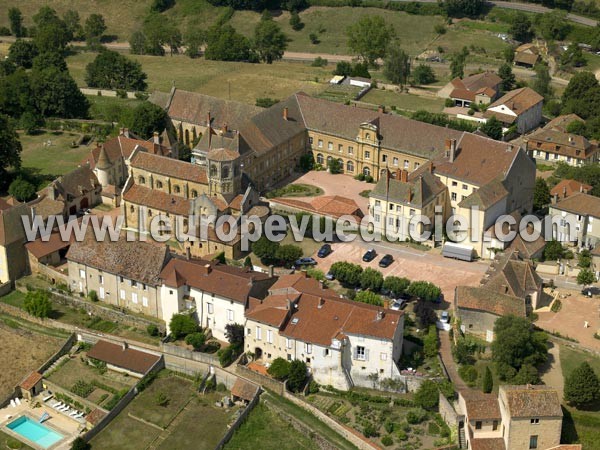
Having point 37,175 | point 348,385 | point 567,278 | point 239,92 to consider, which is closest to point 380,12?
point 239,92

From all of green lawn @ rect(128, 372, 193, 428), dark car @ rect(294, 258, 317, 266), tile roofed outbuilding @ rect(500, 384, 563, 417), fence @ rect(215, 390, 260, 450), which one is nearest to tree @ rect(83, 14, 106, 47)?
dark car @ rect(294, 258, 317, 266)

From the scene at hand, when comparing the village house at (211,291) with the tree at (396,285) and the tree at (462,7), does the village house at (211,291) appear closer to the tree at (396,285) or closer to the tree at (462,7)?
the tree at (396,285)

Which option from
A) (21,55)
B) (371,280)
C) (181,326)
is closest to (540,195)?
(371,280)

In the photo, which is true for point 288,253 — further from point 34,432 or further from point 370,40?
point 370,40

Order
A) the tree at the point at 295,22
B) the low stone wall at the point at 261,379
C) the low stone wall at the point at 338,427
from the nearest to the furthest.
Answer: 1. the low stone wall at the point at 338,427
2. the low stone wall at the point at 261,379
3. the tree at the point at 295,22

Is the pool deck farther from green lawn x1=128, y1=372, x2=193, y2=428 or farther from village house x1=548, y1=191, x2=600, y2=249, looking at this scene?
village house x1=548, y1=191, x2=600, y2=249

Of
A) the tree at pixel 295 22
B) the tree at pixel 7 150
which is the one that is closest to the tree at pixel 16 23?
the tree at pixel 295 22
